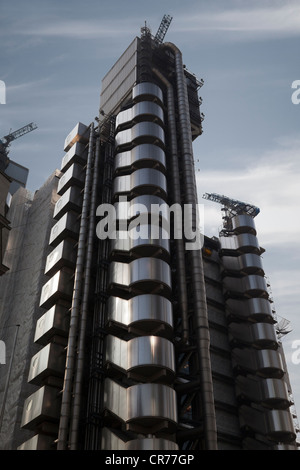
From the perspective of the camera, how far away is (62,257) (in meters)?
53.4

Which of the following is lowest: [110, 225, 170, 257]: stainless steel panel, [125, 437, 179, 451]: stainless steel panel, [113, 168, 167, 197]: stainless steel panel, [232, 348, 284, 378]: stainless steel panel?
[125, 437, 179, 451]: stainless steel panel

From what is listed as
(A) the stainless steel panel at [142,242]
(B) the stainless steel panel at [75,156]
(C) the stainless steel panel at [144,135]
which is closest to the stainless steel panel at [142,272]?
(A) the stainless steel panel at [142,242]

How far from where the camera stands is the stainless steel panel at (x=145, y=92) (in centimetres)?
6281

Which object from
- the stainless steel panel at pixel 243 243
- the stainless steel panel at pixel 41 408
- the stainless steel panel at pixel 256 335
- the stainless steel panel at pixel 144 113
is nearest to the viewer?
the stainless steel panel at pixel 41 408

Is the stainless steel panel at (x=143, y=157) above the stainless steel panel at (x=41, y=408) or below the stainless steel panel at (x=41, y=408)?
above

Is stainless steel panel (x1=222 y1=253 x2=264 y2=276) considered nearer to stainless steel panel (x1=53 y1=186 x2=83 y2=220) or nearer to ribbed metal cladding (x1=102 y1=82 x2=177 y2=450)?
ribbed metal cladding (x1=102 y1=82 x2=177 y2=450)

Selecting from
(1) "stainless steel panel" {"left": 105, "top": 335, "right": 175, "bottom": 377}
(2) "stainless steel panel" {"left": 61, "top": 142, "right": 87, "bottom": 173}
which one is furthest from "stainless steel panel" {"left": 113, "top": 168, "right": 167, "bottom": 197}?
(1) "stainless steel panel" {"left": 105, "top": 335, "right": 175, "bottom": 377}

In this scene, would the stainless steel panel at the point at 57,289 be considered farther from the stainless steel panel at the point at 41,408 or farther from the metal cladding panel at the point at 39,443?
the metal cladding panel at the point at 39,443

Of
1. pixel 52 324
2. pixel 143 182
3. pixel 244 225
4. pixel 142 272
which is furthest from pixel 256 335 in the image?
pixel 52 324

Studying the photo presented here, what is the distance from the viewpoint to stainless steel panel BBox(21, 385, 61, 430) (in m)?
43.0

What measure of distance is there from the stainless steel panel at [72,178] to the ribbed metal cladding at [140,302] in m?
5.87

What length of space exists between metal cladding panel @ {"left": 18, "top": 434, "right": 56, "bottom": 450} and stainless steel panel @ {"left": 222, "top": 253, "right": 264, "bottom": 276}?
3452cm

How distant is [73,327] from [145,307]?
7.39m

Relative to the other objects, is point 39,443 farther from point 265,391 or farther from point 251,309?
point 251,309
